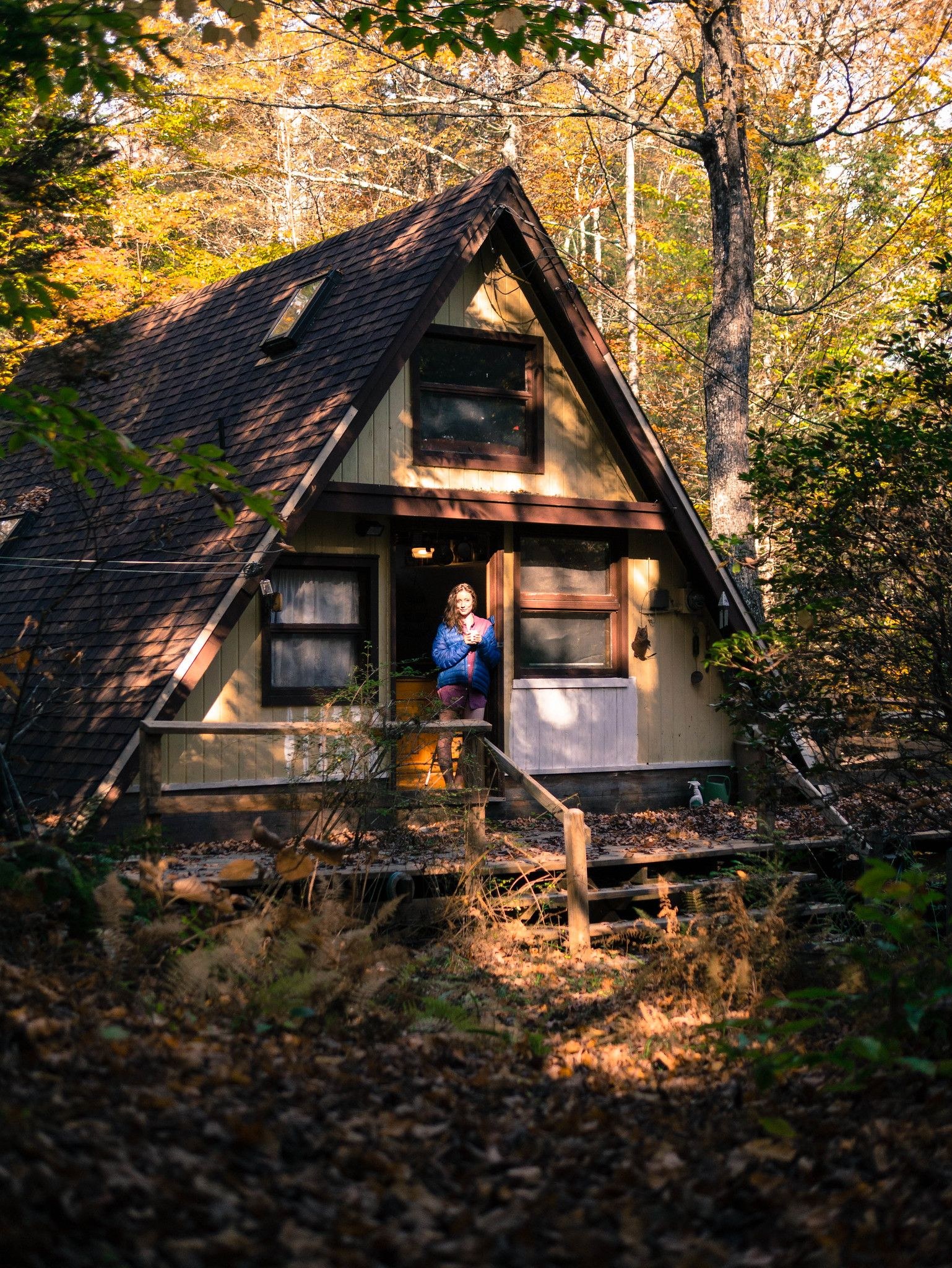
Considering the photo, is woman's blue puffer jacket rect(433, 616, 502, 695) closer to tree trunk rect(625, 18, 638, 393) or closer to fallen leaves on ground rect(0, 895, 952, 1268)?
fallen leaves on ground rect(0, 895, 952, 1268)

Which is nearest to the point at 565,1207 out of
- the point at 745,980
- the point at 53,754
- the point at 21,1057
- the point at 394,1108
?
the point at 394,1108

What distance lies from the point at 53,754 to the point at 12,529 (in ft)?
14.0

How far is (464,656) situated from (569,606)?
5.59 feet

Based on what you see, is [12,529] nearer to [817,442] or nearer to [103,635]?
[103,635]

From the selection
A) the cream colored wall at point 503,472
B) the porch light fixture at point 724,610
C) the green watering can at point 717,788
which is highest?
the cream colored wall at point 503,472

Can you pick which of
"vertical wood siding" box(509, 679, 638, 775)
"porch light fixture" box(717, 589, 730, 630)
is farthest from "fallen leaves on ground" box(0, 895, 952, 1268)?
"porch light fixture" box(717, 589, 730, 630)

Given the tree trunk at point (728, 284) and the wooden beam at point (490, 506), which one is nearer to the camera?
the wooden beam at point (490, 506)

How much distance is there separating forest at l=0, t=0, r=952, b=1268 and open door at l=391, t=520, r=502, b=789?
76mm

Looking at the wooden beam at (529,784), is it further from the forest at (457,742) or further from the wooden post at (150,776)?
the wooden post at (150,776)

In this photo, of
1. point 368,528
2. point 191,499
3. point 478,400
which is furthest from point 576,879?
point 478,400

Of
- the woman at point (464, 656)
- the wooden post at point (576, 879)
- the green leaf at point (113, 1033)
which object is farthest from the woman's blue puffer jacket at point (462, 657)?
the green leaf at point (113, 1033)

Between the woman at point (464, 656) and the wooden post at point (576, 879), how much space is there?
240 centimetres

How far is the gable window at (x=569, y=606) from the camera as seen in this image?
12.9 metres

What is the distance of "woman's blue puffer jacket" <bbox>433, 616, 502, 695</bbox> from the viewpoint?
11812 mm
